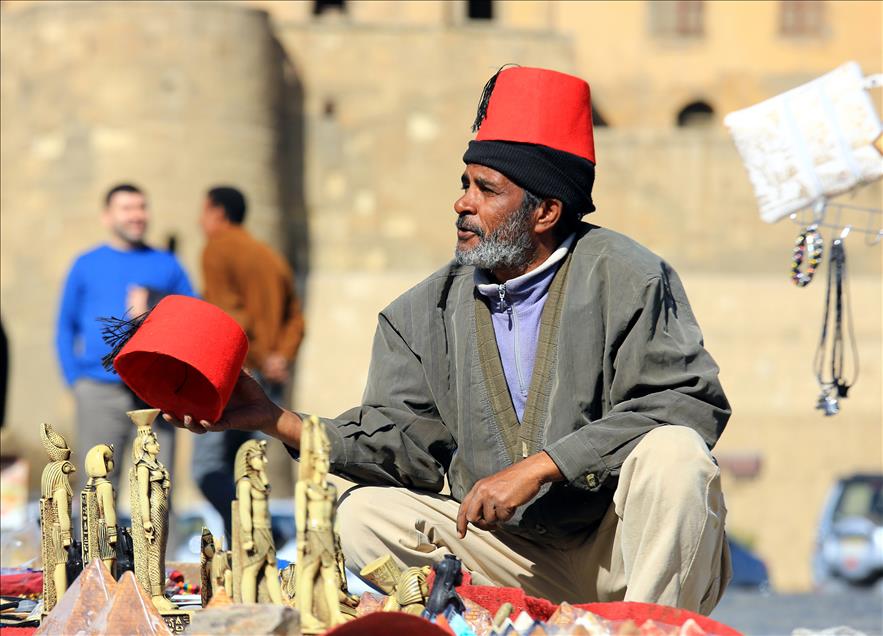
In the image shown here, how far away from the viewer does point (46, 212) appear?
792 inches

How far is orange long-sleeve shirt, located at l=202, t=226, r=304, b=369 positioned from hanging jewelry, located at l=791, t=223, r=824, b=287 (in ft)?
9.66

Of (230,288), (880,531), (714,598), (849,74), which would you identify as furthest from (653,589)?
(880,531)

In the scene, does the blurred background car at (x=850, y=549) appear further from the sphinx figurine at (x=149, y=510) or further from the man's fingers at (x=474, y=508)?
the sphinx figurine at (x=149, y=510)

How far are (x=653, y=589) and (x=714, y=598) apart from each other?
0.84ft

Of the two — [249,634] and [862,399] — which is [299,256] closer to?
[862,399]

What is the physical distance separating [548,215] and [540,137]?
0.18m

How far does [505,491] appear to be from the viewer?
11.4 ft

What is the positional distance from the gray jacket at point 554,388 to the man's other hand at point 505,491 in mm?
34

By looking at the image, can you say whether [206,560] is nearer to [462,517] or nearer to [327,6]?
[462,517]

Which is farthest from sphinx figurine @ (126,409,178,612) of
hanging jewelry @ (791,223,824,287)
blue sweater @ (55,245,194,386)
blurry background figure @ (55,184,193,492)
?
blue sweater @ (55,245,194,386)

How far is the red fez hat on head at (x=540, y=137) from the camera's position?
3.89m

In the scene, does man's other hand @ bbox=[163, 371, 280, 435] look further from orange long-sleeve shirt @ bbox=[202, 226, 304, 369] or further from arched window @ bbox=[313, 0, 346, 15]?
arched window @ bbox=[313, 0, 346, 15]

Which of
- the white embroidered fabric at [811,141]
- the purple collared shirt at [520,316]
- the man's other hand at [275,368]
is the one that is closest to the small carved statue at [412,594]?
the purple collared shirt at [520,316]

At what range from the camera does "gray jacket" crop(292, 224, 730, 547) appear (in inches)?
141
